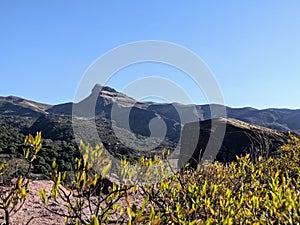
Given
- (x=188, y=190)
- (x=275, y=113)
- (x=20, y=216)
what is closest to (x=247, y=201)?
(x=188, y=190)

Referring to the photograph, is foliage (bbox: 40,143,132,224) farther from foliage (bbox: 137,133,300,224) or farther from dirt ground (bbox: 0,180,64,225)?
dirt ground (bbox: 0,180,64,225)

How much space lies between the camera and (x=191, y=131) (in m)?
17.3

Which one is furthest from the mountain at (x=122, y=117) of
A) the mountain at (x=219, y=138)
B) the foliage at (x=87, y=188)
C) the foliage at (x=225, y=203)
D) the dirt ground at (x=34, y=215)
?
the foliage at (x=87, y=188)

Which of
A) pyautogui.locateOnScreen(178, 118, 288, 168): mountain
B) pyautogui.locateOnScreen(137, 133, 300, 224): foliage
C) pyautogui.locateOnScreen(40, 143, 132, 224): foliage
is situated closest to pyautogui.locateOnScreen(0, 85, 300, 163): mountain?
pyautogui.locateOnScreen(178, 118, 288, 168): mountain

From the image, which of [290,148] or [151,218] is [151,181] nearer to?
[151,218]

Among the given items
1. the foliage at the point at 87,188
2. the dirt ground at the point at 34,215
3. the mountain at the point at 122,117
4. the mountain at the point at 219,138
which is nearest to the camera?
the foliage at the point at 87,188

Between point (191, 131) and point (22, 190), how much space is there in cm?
1472

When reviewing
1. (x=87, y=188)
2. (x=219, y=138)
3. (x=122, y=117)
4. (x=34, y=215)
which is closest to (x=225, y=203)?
(x=87, y=188)

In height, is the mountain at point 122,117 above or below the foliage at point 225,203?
above

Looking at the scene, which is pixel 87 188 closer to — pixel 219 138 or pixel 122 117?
pixel 219 138

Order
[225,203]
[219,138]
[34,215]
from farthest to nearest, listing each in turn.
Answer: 1. [219,138]
2. [34,215]
3. [225,203]

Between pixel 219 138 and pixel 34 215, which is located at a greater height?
pixel 219 138

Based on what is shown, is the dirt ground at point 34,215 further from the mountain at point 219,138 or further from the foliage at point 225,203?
the mountain at point 219,138

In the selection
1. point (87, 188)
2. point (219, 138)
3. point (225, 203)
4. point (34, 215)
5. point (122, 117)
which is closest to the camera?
point (87, 188)
